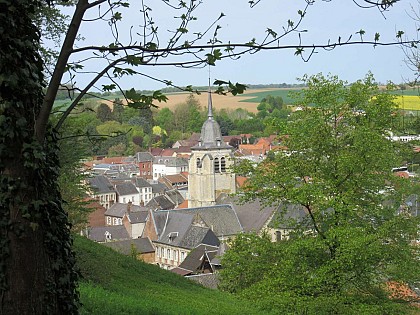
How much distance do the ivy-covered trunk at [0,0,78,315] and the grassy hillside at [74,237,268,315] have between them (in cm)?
316

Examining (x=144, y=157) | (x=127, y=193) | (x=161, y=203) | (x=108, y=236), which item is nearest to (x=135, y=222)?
(x=108, y=236)

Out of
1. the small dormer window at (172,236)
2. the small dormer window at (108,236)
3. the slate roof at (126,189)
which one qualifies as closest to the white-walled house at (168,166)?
the slate roof at (126,189)

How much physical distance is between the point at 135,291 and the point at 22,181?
23.0ft

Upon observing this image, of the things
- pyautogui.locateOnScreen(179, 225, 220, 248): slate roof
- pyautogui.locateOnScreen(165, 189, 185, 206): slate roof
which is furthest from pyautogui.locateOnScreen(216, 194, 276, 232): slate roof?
pyautogui.locateOnScreen(165, 189, 185, 206): slate roof

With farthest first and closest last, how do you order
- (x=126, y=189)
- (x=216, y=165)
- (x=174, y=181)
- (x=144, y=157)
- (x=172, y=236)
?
(x=144, y=157), (x=174, y=181), (x=126, y=189), (x=216, y=165), (x=172, y=236)

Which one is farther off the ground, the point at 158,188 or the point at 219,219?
the point at 158,188

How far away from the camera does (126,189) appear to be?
70.1 m

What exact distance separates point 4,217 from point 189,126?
120358mm

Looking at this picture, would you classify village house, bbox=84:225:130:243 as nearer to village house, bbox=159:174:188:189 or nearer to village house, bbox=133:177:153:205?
village house, bbox=133:177:153:205

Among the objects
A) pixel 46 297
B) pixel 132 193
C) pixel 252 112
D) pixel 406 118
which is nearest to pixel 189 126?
pixel 252 112

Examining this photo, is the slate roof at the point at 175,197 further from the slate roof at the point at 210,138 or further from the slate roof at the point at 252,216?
the slate roof at the point at 252,216

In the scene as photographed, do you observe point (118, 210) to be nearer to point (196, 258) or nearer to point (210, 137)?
point (210, 137)

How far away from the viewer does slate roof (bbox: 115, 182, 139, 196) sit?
6931cm

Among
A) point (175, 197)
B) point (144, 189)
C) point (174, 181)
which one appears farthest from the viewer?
point (174, 181)
